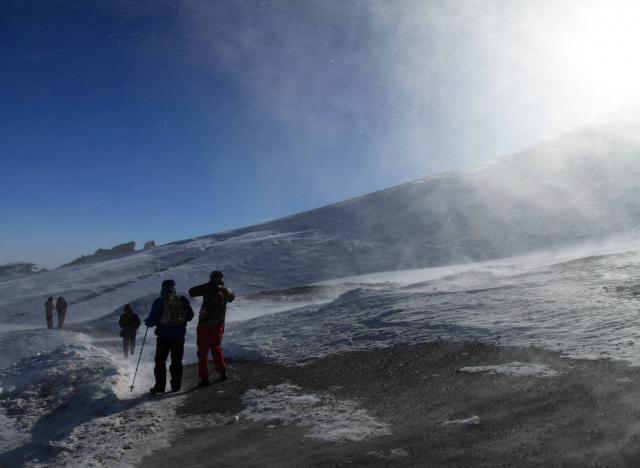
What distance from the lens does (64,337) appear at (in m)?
21.8

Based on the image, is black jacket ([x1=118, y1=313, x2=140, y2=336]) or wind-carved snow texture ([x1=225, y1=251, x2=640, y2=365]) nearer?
wind-carved snow texture ([x1=225, y1=251, x2=640, y2=365])

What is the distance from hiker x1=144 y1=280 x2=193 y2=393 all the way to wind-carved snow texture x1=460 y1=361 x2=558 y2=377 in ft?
14.2

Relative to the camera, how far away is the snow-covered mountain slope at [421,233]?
34.0 meters

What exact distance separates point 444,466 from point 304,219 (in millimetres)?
54086

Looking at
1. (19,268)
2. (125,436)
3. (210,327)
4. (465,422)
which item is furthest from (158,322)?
(19,268)

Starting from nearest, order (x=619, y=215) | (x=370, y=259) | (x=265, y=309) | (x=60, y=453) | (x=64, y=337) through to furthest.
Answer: (x=60, y=453) < (x=64, y=337) < (x=265, y=309) < (x=619, y=215) < (x=370, y=259)

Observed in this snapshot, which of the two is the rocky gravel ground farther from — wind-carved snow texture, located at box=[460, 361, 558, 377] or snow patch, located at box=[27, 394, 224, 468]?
snow patch, located at box=[27, 394, 224, 468]

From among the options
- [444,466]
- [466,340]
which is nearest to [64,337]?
[466,340]

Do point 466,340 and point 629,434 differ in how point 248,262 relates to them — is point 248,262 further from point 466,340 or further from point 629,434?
point 629,434

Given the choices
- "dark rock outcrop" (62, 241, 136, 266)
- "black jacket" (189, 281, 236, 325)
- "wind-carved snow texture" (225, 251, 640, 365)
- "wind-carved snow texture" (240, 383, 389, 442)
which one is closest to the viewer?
"wind-carved snow texture" (240, 383, 389, 442)

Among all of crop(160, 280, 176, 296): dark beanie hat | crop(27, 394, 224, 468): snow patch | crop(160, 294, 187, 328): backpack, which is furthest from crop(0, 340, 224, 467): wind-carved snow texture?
crop(160, 280, 176, 296): dark beanie hat

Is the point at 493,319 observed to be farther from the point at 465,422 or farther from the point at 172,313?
the point at 172,313

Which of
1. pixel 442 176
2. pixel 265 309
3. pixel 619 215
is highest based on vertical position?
pixel 442 176

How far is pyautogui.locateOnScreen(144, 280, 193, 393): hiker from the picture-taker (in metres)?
7.89
